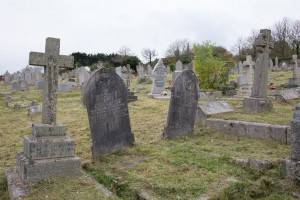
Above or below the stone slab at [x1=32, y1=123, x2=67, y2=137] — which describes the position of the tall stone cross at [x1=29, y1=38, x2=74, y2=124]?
above

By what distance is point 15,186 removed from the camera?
4832 mm

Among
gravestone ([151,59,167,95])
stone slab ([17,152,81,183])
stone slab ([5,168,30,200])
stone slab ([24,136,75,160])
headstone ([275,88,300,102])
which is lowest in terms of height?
stone slab ([5,168,30,200])

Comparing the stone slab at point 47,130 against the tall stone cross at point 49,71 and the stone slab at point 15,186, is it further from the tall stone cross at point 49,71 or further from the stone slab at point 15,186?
the stone slab at point 15,186

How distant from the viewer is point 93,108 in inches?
264

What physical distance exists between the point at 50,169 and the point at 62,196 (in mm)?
831

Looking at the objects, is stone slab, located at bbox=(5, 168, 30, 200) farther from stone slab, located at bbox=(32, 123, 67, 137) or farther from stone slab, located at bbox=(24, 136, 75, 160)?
stone slab, located at bbox=(32, 123, 67, 137)

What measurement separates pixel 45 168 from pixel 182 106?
425 centimetres

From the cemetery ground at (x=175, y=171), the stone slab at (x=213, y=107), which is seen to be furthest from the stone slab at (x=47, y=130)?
the stone slab at (x=213, y=107)

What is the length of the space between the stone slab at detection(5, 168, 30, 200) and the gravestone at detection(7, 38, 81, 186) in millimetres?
46

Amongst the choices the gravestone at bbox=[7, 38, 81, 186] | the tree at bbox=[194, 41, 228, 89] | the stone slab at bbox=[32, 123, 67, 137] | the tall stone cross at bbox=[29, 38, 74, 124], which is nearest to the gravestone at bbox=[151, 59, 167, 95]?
the tree at bbox=[194, 41, 228, 89]

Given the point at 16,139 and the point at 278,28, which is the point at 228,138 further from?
the point at 278,28

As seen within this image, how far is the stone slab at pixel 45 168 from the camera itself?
195 inches

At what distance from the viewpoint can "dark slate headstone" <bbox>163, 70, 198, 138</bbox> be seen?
813 cm

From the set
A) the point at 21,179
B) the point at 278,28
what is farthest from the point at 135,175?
the point at 278,28
